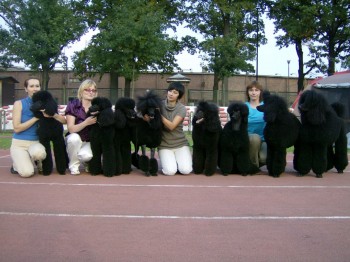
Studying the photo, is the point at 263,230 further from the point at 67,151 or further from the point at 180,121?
the point at 67,151

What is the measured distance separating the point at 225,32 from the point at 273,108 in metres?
22.9

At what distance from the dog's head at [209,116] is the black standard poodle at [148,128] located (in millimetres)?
596

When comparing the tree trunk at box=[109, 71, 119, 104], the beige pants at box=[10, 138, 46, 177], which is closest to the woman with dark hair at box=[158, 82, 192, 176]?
the beige pants at box=[10, 138, 46, 177]

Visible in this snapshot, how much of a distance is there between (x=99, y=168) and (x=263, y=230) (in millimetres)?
3332

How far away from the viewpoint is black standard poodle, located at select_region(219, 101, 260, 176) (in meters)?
6.36

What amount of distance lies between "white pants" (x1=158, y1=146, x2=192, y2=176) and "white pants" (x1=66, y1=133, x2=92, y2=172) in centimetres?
116

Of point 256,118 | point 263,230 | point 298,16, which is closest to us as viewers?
point 263,230

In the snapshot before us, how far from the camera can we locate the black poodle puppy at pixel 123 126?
6.30 metres

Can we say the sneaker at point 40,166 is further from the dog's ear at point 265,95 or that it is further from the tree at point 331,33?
the tree at point 331,33

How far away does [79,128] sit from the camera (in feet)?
21.1

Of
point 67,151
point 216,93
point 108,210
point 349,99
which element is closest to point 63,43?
point 216,93

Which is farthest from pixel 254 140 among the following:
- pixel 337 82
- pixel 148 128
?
pixel 337 82

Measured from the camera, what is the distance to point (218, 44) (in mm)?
25641

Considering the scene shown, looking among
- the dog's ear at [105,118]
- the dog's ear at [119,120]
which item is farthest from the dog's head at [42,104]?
the dog's ear at [119,120]
